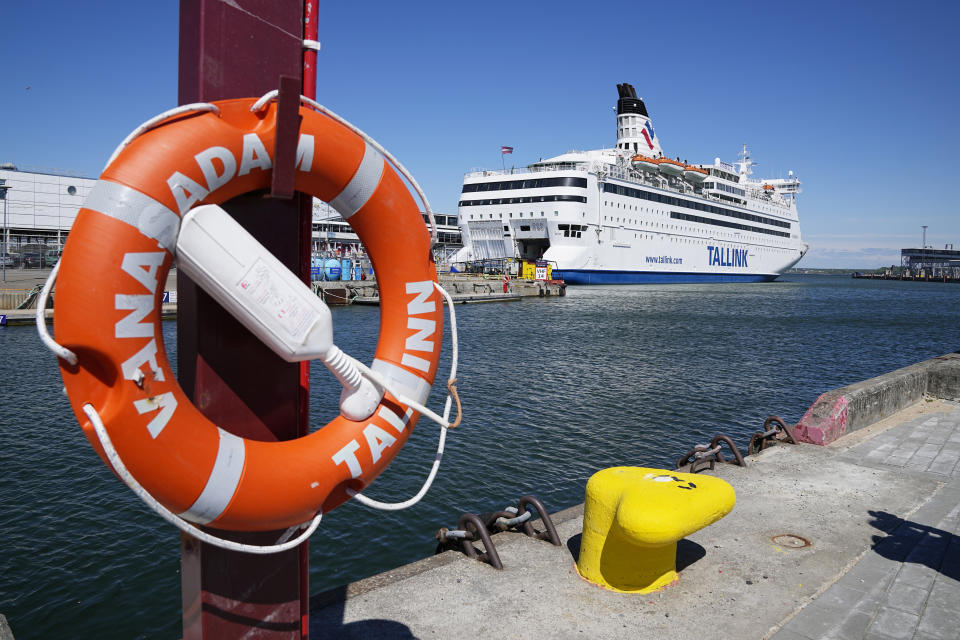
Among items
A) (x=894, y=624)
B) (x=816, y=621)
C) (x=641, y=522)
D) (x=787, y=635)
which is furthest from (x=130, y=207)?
(x=894, y=624)

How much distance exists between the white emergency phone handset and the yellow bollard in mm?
2042

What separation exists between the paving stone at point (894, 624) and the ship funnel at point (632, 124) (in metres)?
53.9

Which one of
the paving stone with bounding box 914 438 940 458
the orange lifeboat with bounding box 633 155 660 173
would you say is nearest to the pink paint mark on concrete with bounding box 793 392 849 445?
the paving stone with bounding box 914 438 940 458

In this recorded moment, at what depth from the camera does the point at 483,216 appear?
150ft

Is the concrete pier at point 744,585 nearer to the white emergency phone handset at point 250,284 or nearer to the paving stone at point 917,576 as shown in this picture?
the paving stone at point 917,576

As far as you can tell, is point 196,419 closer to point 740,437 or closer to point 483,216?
point 740,437

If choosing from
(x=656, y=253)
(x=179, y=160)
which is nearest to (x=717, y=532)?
(x=179, y=160)

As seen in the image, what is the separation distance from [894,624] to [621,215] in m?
45.3

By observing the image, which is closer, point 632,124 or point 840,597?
point 840,597

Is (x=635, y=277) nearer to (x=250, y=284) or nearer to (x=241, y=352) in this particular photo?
(x=241, y=352)

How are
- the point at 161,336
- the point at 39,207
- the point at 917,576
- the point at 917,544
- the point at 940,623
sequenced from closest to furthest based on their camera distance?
the point at 161,336 < the point at 940,623 < the point at 917,576 < the point at 917,544 < the point at 39,207

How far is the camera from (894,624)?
318 cm

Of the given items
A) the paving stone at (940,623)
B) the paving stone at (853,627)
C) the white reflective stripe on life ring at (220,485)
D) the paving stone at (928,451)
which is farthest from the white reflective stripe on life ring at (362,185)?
the paving stone at (928,451)

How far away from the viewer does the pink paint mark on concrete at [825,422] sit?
644 cm
